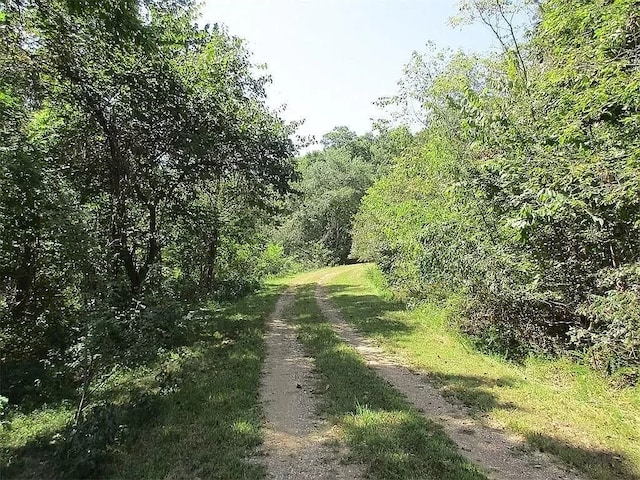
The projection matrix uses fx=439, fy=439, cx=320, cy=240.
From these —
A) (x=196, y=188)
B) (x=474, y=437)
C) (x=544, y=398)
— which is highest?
(x=196, y=188)

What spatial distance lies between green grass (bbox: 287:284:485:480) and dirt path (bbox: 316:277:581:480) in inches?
8.7

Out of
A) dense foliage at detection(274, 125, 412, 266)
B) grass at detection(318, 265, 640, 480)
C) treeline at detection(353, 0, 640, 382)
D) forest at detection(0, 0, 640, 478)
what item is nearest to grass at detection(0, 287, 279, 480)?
forest at detection(0, 0, 640, 478)

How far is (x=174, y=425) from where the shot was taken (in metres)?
6.51

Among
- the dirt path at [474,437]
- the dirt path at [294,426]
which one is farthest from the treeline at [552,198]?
the dirt path at [294,426]

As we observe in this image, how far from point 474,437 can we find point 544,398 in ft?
7.56

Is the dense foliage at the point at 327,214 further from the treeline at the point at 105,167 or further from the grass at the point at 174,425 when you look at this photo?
the grass at the point at 174,425

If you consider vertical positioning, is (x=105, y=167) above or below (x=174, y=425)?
above

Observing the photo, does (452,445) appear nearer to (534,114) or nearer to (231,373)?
(231,373)

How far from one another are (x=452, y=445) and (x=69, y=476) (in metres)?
4.72

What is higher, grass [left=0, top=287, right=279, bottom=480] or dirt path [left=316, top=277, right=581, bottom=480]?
grass [left=0, top=287, right=279, bottom=480]

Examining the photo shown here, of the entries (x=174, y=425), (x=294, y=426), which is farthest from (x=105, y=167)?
(x=294, y=426)

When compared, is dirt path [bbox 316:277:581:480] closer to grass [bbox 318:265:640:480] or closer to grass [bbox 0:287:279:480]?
grass [bbox 318:265:640:480]

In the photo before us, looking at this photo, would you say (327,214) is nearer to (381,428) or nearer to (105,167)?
(105,167)

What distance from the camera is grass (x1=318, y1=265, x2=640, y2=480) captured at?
573 centimetres
